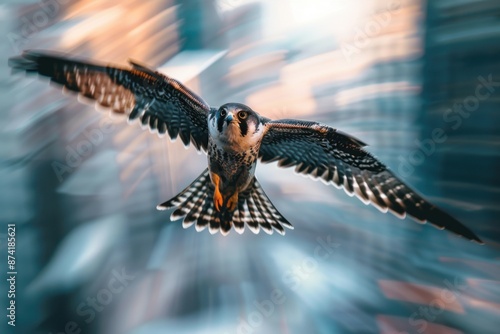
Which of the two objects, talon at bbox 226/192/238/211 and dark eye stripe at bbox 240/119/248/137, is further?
talon at bbox 226/192/238/211

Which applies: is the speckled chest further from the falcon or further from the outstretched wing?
the outstretched wing

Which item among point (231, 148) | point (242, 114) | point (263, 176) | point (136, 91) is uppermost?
point (136, 91)

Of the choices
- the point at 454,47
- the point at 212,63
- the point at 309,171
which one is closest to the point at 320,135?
the point at 309,171

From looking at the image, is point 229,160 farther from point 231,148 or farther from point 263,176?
point 263,176

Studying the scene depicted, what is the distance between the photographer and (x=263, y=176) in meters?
2.01

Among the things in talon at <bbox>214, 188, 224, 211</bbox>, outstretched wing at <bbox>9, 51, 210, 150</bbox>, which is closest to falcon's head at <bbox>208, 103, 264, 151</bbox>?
outstretched wing at <bbox>9, 51, 210, 150</bbox>

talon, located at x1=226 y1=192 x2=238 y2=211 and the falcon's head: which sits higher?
the falcon's head

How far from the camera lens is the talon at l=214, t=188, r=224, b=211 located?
1974mm

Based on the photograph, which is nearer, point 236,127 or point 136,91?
point 236,127

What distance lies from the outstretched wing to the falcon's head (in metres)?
0.12

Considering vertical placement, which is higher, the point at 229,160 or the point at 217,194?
the point at 229,160

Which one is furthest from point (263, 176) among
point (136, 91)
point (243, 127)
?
point (136, 91)

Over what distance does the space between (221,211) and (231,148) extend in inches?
11.8

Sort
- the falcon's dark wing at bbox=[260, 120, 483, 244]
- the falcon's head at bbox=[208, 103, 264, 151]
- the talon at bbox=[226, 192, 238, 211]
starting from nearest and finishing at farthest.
Answer: the falcon's head at bbox=[208, 103, 264, 151] < the falcon's dark wing at bbox=[260, 120, 483, 244] < the talon at bbox=[226, 192, 238, 211]
